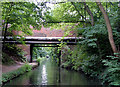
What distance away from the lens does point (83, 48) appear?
29.6 ft

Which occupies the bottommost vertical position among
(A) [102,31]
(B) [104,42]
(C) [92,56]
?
(C) [92,56]

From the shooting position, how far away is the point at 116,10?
26.1 feet

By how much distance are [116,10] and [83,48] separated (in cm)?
293

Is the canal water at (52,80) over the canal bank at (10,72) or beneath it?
beneath

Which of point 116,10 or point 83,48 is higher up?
point 116,10

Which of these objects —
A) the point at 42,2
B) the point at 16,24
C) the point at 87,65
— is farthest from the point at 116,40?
the point at 16,24

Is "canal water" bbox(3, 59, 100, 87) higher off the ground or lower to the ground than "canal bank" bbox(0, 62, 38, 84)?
lower

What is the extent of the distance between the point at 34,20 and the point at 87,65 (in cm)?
433

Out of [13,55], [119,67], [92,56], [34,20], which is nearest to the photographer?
[119,67]

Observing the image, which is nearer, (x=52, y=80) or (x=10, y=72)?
(x=52, y=80)

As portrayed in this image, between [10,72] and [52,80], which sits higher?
[10,72]

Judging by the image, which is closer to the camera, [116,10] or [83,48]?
[116,10]

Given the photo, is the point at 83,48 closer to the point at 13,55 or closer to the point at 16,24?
the point at 16,24

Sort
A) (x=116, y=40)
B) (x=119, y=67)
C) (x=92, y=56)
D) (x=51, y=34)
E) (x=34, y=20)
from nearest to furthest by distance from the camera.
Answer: (x=119, y=67) → (x=116, y=40) → (x=34, y=20) → (x=92, y=56) → (x=51, y=34)
